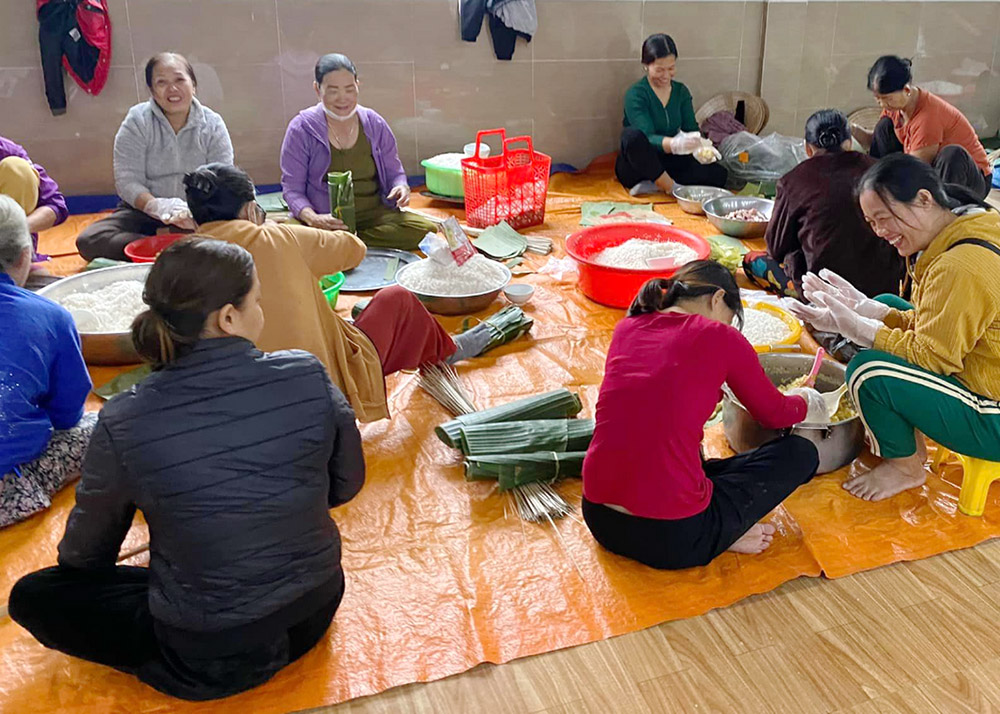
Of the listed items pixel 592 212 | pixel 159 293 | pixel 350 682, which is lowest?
pixel 350 682

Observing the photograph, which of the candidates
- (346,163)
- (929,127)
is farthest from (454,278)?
(929,127)

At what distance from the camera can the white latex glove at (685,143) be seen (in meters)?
5.02

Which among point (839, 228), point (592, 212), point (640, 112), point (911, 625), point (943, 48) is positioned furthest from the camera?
point (943, 48)

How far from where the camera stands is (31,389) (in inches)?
89.0

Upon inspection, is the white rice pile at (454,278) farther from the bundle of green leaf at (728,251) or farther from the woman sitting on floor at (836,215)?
the woman sitting on floor at (836,215)

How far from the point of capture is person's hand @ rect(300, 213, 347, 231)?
3.80 meters

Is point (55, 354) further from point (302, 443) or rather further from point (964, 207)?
point (964, 207)

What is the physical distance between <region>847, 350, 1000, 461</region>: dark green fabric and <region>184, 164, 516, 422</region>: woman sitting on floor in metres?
1.40

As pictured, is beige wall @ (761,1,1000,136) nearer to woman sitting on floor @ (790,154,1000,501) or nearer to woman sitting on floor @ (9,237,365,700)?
woman sitting on floor @ (790,154,1000,501)

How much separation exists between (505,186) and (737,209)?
131cm

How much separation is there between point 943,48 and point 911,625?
5.79 metres

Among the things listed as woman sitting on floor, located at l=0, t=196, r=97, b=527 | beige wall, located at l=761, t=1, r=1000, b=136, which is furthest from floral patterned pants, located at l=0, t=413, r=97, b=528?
beige wall, located at l=761, t=1, r=1000, b=136

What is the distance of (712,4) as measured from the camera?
577cm

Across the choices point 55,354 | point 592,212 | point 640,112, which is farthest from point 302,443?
point 640,112
